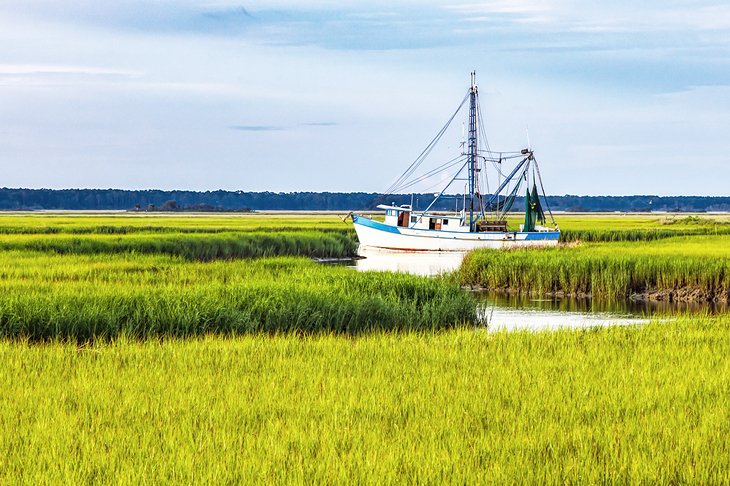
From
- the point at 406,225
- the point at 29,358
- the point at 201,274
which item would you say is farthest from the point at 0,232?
the point at 29,358

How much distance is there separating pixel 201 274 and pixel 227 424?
18.8 m

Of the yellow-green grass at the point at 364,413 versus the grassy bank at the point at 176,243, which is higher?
the yellow-green grass at the point at 364,413

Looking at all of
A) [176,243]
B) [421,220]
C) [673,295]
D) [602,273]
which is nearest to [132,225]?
[421,220]

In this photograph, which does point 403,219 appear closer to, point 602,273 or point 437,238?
point 437,238

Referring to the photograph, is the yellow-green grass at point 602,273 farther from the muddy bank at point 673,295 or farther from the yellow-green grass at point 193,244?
the yellow-green grass at point 193,244

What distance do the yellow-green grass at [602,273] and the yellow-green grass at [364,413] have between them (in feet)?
59.4

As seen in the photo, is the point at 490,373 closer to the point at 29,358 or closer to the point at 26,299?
the point at 29,358

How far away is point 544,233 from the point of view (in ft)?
222

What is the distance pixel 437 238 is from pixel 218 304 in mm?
50276

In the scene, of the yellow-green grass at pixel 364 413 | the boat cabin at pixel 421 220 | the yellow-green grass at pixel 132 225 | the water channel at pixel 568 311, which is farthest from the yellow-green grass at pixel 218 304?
the boat cabin at pixel 421 220

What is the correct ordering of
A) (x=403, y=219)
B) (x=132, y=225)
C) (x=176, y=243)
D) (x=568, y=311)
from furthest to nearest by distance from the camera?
(x=132, y=225)
(x=403, y=219)
(x=176, y=243)
(x=568, y=311)

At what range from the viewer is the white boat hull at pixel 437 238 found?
67250 millimetres

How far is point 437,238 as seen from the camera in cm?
6919

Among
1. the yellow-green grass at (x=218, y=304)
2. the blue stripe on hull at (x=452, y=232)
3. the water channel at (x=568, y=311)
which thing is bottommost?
the water channel at (x=568, y=311)
